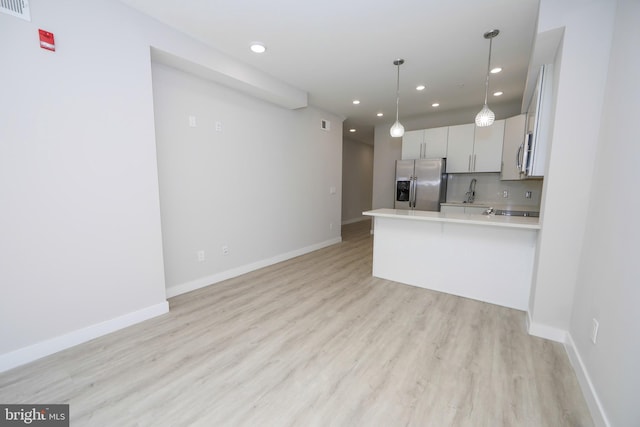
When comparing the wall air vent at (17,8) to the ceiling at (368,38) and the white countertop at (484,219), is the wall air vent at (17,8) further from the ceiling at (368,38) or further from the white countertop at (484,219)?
the white countertop at (484,219)

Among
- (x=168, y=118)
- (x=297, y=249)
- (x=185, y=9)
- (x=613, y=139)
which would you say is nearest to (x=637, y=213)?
(x=613, y=139)

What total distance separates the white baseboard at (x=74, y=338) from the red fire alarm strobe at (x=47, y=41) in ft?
7.09

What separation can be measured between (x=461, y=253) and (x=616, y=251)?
1599 millimetres

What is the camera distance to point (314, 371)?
5.96 feet

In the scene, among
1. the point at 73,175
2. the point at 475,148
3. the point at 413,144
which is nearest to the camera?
the point at 73,175

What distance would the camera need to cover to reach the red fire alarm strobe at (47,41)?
184cm

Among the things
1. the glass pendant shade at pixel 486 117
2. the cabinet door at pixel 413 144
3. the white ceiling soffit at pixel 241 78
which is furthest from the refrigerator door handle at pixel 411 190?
the white ceiling soffit at pixel 241 78

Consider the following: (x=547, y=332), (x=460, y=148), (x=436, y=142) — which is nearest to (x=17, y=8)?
(x=547, y=332)

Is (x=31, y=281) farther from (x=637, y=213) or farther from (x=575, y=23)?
(x=575, y=23)

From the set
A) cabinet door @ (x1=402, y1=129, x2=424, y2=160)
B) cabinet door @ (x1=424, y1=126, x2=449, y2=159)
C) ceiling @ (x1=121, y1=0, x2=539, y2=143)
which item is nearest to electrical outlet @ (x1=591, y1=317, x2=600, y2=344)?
ceiling @ (x1=121, y1=0, x2=539, y2=143)

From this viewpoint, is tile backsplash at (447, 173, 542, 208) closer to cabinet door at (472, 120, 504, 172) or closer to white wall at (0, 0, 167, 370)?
cabinet door at (472, 120, 504, 172)

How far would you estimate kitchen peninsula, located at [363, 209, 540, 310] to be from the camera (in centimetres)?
268

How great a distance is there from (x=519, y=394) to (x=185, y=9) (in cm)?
383

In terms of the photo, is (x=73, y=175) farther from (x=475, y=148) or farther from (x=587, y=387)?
(x=475, y=148)
